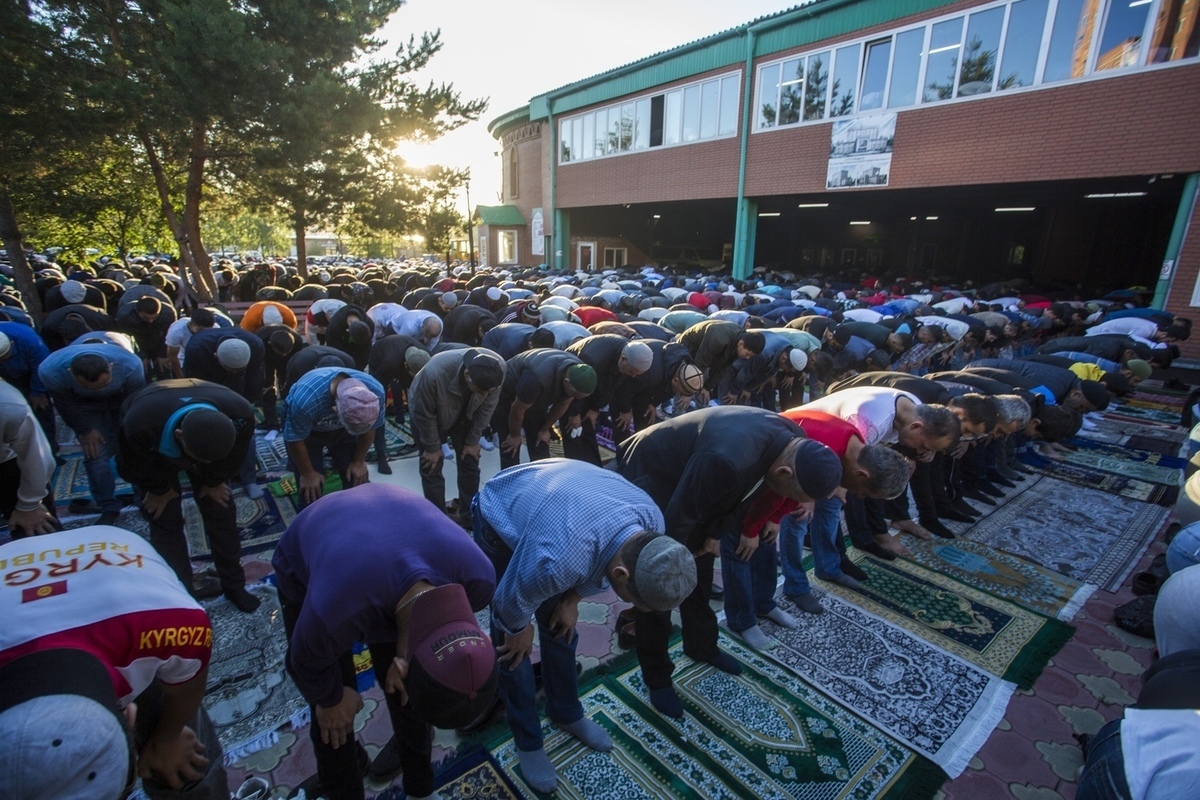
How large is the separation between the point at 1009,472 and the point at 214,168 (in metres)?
13.9

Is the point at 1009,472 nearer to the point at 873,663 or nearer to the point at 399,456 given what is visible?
the point at 873,663

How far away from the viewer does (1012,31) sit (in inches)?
439

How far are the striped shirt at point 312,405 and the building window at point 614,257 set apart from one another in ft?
72.3

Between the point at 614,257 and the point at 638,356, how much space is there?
2180 cm

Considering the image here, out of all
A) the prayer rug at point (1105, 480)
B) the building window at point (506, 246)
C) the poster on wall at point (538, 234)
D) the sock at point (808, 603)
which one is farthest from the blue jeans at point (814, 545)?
the building window at point (506, 246)

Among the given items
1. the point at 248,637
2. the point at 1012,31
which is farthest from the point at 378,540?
the point at 1012,31

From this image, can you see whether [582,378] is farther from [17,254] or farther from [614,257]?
[614,257]

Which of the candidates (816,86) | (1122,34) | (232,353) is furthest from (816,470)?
(816,86)

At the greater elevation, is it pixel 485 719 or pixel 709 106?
pixel 709 106

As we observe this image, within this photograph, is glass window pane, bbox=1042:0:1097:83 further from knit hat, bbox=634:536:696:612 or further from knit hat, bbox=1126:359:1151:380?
knit hat, bbox=634:536:696:612

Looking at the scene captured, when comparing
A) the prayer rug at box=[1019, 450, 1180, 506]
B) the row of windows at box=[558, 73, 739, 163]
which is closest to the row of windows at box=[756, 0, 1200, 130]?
the row of windows at box=[558, 73, 739, 163]

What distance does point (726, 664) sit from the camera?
120 inches

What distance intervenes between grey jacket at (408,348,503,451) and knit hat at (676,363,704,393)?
1.53 meters

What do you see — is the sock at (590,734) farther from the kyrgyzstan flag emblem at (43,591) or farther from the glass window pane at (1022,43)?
the glass window pane at (1022,43)
